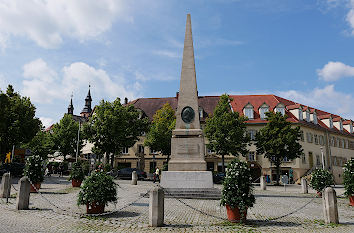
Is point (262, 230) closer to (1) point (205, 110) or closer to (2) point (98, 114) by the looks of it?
(2) point (98, 114)

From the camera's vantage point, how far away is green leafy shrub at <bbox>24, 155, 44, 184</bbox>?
13.9 meters

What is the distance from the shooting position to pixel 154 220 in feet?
24.1

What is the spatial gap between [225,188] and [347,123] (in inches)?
2083

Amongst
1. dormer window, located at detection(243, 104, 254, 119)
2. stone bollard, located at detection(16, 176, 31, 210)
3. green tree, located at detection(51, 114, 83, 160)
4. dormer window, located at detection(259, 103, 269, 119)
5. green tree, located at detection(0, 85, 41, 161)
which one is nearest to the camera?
stone bollard, located at detection(16, 176, 31, 210)

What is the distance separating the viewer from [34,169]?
1408 cm

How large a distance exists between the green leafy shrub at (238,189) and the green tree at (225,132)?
2561cm

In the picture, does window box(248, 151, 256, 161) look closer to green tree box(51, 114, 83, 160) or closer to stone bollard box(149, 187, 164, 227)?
green tree box(51, 114, 83, 160)

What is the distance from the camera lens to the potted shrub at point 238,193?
7551 mm

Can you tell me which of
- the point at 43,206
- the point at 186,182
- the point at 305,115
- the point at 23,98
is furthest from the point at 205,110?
the point at 43,206

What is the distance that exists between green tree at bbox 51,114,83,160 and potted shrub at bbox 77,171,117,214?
1670 inches

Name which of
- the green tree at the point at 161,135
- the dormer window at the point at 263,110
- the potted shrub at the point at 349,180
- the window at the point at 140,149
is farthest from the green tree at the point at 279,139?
the potted shrub at the point at 349,180

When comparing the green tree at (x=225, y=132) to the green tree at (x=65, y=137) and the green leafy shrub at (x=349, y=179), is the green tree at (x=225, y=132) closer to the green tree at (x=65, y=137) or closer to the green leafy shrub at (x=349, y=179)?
the green leafy shrub at (x=349, y=179)

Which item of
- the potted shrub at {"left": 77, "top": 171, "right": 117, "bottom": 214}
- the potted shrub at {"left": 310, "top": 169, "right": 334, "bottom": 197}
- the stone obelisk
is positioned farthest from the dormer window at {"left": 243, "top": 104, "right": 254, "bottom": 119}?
the potted shrub at {"left": 77, "top": 171, "right": 117, "bottom": 214}

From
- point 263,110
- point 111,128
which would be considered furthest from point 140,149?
point 263,110
